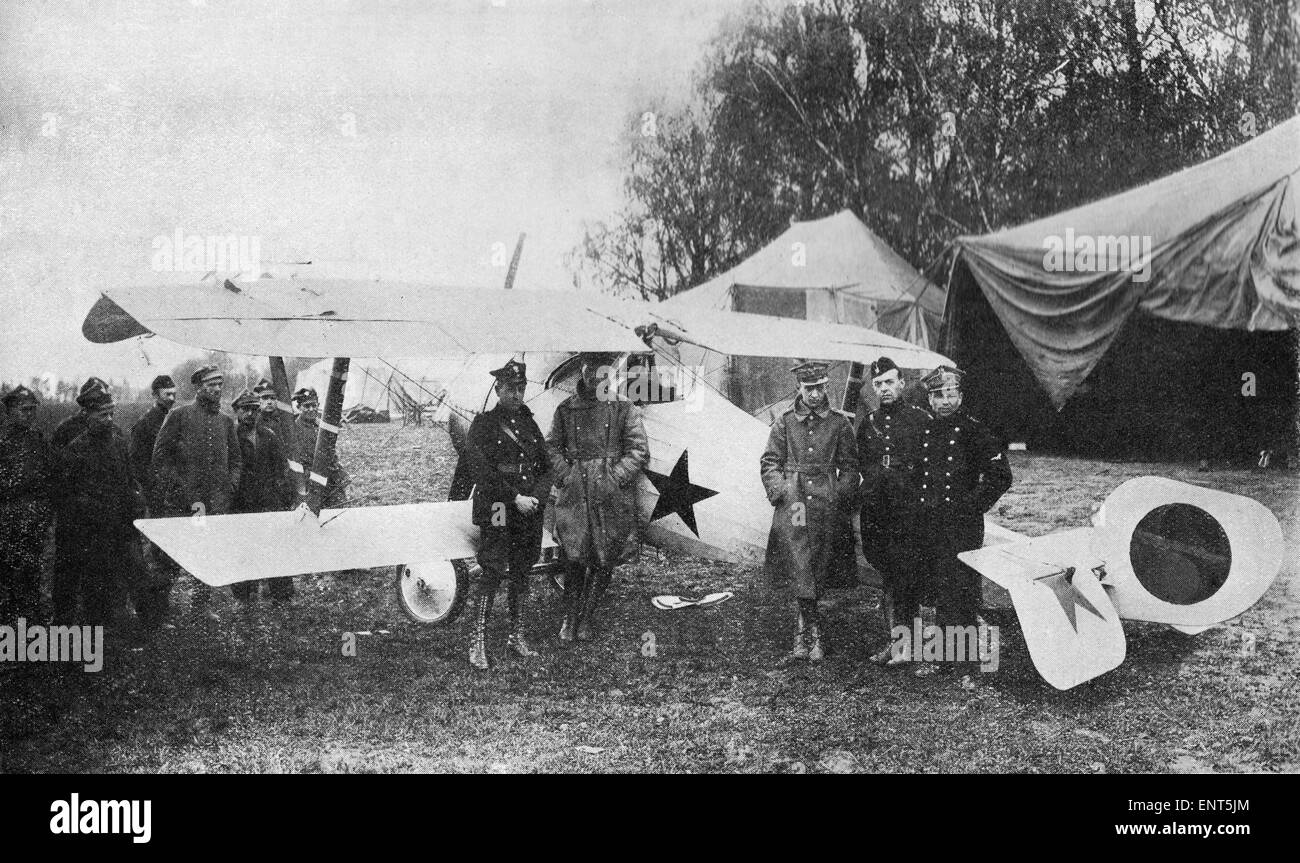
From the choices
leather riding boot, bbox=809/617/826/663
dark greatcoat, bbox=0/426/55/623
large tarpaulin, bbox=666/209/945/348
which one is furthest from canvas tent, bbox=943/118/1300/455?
dark greatcoat, bbox=0/426/55/623

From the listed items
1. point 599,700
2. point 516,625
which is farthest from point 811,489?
point 516,625

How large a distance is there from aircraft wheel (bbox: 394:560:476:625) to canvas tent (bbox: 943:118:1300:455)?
3285 millimetres

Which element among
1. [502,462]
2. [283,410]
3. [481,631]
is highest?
[283,410]

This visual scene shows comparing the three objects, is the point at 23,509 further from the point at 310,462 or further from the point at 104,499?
the point at 310,462

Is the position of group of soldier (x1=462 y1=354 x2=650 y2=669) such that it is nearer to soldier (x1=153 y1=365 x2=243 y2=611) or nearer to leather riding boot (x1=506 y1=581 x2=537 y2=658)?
leather riding boot (x1=506 y1=581 x2=537 y2=658)

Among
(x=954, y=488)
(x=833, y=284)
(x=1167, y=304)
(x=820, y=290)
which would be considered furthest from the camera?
(x=820, y=290)

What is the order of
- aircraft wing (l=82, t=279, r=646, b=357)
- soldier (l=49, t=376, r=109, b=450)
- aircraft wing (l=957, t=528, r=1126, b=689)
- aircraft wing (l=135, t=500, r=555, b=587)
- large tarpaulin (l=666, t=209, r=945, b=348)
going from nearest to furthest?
1. aircraft wing (l=82, t=279, r=646, b=357)
2. aircraft wing (l=135, t=500, r=555, b=587)
3. aircraft wing (l=957, t=528, r=1126, b=689)
4. soldier (l=49, t=376, r=109, b=450)
5. large tarpaulin (l=666, t=209, r=945, b=348)

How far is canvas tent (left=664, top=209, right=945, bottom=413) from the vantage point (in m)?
5.23

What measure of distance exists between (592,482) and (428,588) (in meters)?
1.00

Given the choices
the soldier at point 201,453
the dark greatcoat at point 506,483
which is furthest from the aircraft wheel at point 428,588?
the soldier at point 201,453

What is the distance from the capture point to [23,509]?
416cm

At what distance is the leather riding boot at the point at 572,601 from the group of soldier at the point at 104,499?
3.85ft
